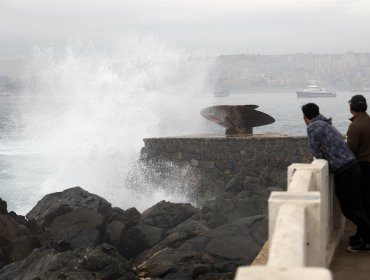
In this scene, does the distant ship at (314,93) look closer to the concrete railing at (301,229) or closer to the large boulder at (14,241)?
the large boulder at (14,241)

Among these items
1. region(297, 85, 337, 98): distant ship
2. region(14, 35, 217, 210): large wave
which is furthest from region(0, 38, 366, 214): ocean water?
region(297, 85, 337, 98): distant ship

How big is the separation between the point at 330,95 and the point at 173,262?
4868 inches

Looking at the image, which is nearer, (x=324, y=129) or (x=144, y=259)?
(x=324, y=129)

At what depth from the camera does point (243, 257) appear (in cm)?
925

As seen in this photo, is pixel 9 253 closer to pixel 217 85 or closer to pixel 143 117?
pixel 143 117

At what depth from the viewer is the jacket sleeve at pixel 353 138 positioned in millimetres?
5117

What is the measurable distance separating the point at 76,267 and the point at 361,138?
14.8 feet

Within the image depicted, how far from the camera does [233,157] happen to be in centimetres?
1571

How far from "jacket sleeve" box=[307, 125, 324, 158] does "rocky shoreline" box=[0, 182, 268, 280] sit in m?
3.52

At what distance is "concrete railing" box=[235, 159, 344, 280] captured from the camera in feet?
8.05

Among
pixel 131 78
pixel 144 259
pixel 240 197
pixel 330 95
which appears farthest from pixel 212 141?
pixel 330 95

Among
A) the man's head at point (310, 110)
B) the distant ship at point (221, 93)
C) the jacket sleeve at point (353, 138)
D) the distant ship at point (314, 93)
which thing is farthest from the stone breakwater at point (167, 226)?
the distant ship at point (221, 93)

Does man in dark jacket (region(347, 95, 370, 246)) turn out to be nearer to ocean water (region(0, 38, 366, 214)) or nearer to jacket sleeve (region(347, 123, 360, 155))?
jacket sleeve (region(347, 123, 360, 155))

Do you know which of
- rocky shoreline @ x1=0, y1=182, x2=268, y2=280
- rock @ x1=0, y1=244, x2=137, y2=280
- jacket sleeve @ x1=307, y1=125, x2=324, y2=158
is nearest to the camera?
jacket sleeve @ x1=307, y1=125, x2=324, y2=158
